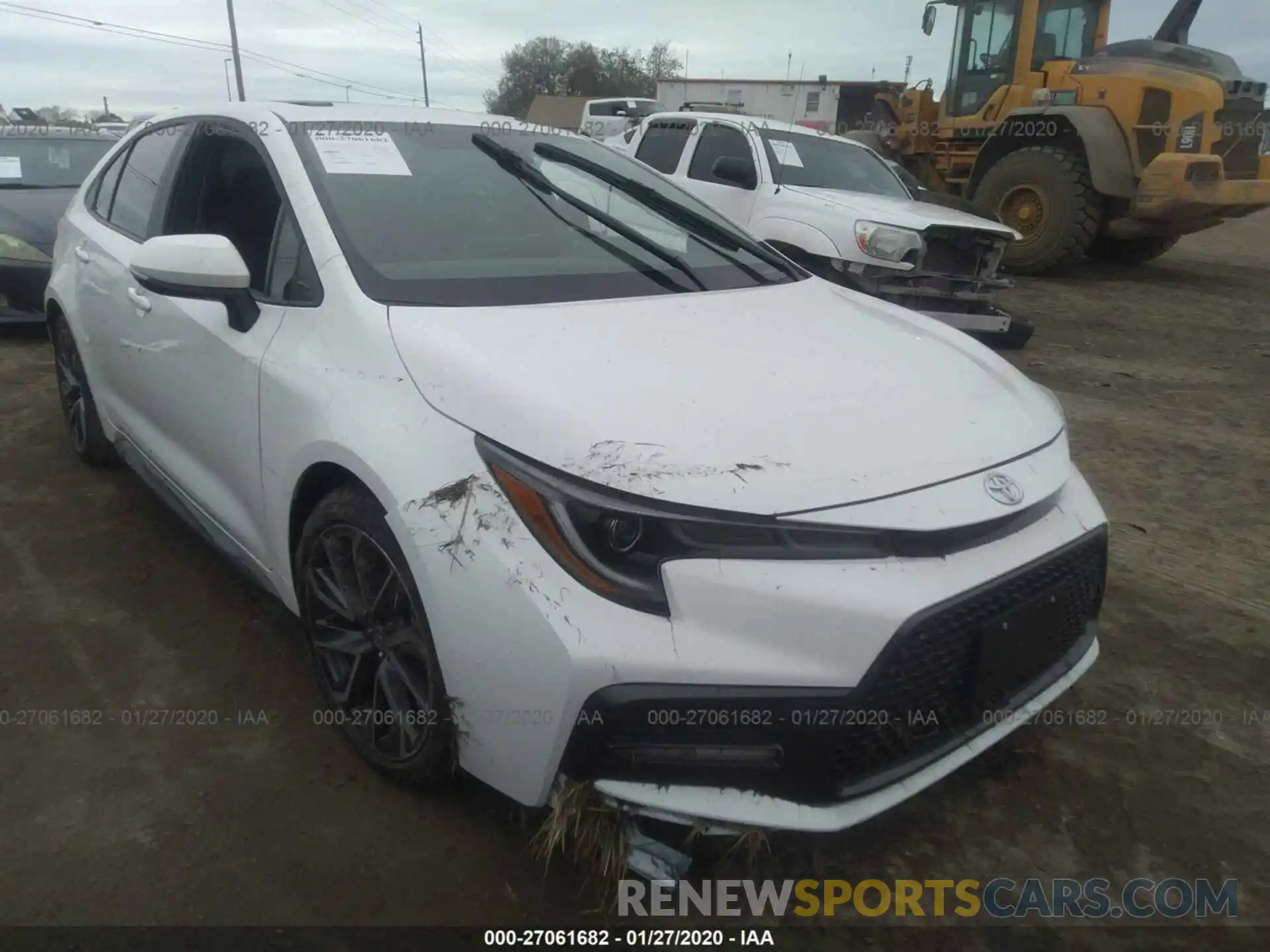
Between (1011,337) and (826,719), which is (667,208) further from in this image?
(1011,337)

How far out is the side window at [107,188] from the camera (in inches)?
145

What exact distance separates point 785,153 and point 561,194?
4.73m

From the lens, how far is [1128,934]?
6.51 ft

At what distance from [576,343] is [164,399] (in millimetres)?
1598

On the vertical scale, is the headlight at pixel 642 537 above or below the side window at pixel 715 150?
below

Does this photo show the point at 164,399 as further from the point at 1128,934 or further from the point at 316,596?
the point at 1128,934

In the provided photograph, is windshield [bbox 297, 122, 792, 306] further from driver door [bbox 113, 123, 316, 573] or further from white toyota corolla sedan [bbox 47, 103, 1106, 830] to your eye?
driver door [bbox 113, 123, 316, 573]

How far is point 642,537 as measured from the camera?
1.76 m

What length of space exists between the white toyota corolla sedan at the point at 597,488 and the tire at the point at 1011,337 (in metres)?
4.39

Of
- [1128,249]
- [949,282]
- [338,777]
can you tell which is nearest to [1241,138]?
[1128,249]

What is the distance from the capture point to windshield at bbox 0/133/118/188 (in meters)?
7.09

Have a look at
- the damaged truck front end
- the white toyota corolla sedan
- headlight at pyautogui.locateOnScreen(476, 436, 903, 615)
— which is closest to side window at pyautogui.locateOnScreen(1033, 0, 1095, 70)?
the damaged truck front end

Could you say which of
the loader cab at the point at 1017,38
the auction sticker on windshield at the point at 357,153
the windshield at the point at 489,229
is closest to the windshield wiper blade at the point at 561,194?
the windshield at the point at 489,229

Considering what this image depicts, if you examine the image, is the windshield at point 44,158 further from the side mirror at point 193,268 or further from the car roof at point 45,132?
the side mirror at point 193,268
